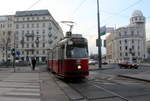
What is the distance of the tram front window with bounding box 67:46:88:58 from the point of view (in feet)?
55.0

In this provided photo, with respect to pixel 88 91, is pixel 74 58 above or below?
above

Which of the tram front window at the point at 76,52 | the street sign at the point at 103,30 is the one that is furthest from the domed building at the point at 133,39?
the tram front window at the point at 76,52

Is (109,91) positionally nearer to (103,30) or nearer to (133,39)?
(103,30)

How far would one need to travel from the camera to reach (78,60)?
1656cm

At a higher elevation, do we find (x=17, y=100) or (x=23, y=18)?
(x=23, y=18)

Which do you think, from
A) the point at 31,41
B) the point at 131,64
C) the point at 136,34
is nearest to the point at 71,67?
the point at 131,64

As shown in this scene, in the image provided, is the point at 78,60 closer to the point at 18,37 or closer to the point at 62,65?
the point at 62,65

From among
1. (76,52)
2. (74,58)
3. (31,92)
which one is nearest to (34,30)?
(76,52)

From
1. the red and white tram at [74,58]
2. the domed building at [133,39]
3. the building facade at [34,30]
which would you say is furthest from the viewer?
the domed building at [133,39]

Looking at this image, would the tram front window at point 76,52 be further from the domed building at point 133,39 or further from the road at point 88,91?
the domed building at point 133,39

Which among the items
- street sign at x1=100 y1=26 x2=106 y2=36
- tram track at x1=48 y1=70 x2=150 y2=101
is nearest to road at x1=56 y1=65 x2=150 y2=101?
tram track at x1=48 y1=70 x2=150 y2=101

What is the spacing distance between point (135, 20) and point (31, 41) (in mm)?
53756

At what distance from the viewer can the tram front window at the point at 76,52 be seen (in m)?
16.8

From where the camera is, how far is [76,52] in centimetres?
1691
